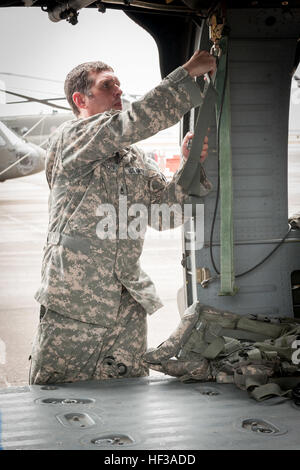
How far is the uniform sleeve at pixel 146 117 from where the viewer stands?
210 cm

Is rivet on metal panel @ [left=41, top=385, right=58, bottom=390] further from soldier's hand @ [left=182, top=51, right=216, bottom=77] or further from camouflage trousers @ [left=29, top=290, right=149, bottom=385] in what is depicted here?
soldier's hand @ [left=182, top=51, right=216, bottom=77]

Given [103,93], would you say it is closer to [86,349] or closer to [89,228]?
[89,228]

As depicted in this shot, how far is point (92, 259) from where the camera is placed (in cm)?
230

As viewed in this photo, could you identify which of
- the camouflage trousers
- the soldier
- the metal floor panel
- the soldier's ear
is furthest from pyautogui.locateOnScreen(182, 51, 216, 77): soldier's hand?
the metal floor panel

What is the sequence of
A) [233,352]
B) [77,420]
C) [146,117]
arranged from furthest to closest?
[233,352], [146,117], [77,420]

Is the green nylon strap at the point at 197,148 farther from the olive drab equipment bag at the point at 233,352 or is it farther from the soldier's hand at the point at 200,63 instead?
the olive drab equipment bag at the point at 233,352

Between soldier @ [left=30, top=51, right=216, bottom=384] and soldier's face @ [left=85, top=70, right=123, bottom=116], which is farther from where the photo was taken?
soldier's face @ [left=85, top=70, right=123, bottom=116]

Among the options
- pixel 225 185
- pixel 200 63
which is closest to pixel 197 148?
pixel 225 185

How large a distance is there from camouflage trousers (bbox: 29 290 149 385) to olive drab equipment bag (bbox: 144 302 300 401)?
0.32 feet

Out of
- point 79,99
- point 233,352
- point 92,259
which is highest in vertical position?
point 79,99

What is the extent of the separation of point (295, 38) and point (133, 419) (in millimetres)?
1893

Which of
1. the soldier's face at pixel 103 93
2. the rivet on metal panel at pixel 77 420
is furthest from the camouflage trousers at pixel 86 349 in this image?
the soldier's face at pixel 103 93

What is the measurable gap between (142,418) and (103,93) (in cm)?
131

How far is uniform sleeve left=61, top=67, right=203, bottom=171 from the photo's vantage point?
6.89 ft
